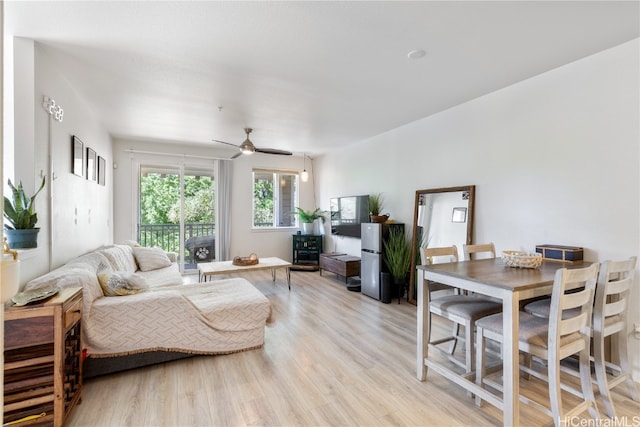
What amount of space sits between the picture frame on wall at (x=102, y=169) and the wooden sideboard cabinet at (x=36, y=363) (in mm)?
2959

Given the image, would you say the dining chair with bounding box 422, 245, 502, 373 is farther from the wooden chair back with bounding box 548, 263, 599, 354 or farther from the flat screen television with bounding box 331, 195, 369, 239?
the flat screen television with bounding box 331, 195, 369, 239

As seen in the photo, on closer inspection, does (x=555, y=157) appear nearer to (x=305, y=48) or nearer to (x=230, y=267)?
(x=305, y=48)

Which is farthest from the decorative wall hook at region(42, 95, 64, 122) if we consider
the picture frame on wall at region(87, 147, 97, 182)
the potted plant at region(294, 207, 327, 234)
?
the potted plant at region(294, 207, 327, 234)

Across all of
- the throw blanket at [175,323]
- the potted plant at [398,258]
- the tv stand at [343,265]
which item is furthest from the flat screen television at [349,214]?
the throw blanket at [175,323]

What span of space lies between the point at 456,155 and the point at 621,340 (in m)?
2.28

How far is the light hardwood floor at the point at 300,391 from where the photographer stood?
6.22 ft

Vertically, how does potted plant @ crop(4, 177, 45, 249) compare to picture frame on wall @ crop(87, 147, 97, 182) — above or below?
below

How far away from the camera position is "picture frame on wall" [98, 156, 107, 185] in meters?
4.20

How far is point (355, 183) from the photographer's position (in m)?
5.62

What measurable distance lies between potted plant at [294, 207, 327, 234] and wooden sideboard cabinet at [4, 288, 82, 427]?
4.80 metres

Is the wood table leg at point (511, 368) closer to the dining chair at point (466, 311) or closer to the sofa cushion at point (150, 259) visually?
the dining chair at point (466, 311)

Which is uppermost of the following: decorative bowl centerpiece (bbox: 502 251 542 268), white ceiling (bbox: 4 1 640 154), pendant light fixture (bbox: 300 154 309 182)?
white ceiling (bbox: 4 1 640 154)

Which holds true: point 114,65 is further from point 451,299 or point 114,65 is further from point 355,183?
point 355,183

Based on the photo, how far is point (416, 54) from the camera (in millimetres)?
2473
